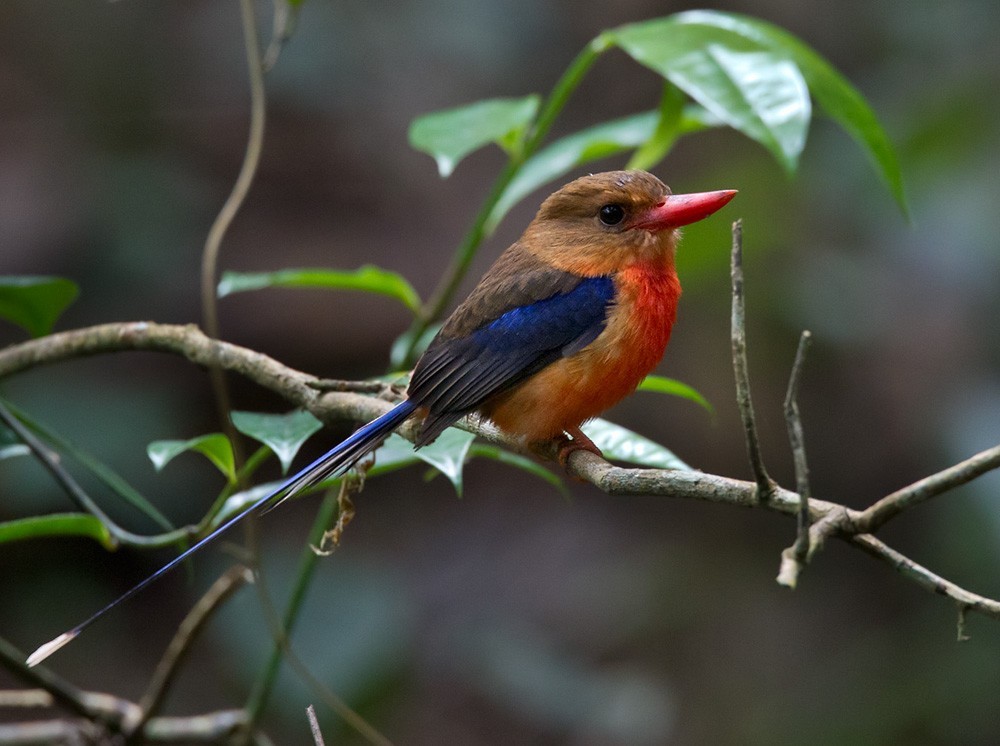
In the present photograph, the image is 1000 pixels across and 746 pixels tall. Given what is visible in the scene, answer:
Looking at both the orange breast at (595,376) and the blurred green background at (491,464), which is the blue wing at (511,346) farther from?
the blurred green background at (491,464)

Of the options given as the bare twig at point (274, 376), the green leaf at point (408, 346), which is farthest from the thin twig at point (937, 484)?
the green leaf at point (408, 346)

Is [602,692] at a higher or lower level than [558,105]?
lower

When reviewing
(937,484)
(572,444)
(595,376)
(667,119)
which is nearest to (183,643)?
(572,444)

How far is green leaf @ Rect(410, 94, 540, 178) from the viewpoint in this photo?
2.52m

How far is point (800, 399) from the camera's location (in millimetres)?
6145

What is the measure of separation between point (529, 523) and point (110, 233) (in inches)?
112

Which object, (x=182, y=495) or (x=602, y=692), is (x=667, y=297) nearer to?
(x=602, y=692)

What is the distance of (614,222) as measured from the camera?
2.90 meters

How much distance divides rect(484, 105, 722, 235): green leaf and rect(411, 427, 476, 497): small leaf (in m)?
0.58

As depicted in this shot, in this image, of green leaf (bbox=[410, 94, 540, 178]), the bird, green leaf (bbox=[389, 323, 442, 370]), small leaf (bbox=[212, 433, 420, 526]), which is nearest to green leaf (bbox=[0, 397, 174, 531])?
small leaf (bbox=[212, 433, 420, 526])

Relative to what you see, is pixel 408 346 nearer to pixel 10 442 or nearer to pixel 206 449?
pixel 206 449

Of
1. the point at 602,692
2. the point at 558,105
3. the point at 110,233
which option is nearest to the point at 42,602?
the point at 110,233

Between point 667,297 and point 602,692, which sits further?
point 602,692

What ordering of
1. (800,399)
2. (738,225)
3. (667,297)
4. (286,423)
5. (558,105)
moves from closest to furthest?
(738,225) → (286,423) → (558,105) → (667,297) → (800,399)
